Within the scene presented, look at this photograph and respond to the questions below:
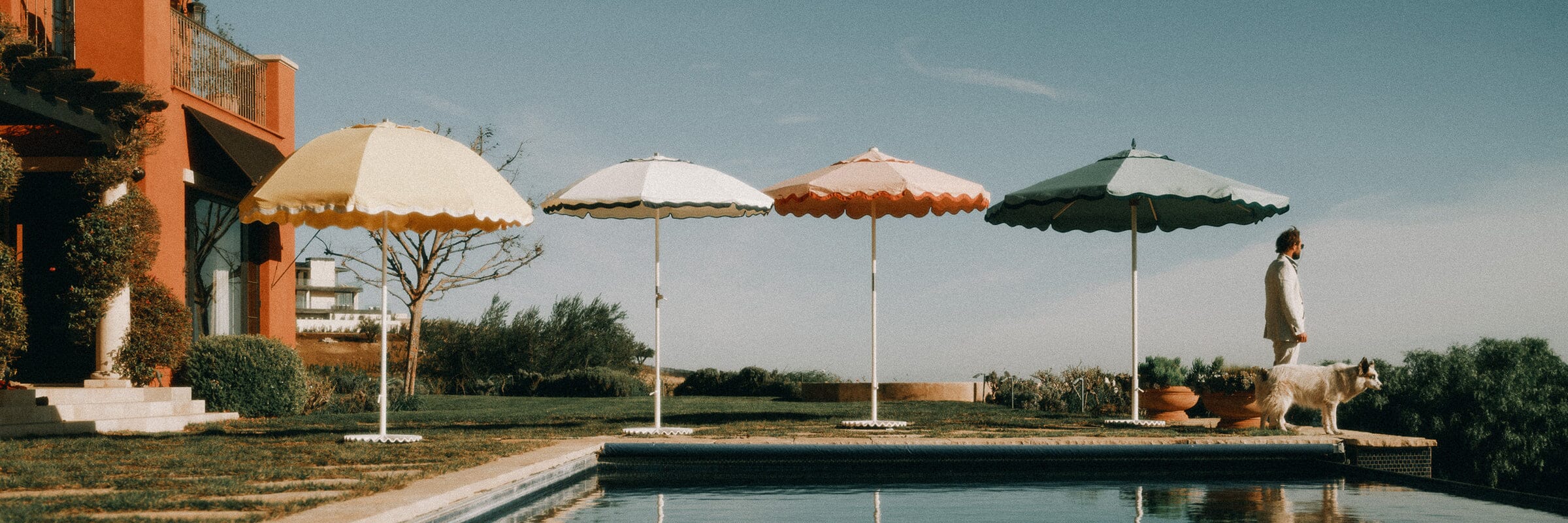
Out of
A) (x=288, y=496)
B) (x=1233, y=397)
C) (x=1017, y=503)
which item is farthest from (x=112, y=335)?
(x=1233, y=397)

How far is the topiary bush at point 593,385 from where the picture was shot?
22781 millimetres

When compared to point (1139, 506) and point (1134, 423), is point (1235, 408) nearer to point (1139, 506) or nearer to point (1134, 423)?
point (1134, 423)

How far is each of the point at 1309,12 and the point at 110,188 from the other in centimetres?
1553

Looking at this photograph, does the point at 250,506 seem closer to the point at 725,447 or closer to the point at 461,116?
the point at 725,447

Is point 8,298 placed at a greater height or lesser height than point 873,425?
greater

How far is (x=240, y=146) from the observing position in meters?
15.2

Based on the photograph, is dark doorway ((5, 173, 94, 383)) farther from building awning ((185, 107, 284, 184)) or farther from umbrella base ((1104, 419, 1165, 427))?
umbrella base ((1104, 419, 1165, 427))

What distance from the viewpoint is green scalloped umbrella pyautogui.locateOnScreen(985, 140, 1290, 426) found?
10.1 metres

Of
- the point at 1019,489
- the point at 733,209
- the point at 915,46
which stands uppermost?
the point at 915,46

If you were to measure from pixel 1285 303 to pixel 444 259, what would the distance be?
56.5 feet

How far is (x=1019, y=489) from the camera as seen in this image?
25.5 feet

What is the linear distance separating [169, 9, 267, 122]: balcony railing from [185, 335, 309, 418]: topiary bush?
345cm

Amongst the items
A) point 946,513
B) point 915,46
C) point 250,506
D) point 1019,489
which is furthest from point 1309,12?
point 250,506

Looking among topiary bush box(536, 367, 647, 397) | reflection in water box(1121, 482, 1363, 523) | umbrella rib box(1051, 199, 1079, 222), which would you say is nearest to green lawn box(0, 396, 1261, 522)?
reflection in water box(1121, 482, 1363, 523)
